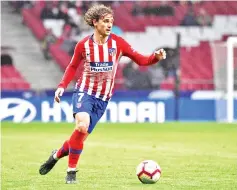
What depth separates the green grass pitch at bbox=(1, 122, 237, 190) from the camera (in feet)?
26.8

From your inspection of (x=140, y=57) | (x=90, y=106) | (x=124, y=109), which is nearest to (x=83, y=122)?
(x=90, y=106)

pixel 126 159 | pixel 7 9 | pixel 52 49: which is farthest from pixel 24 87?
pixel 126 159

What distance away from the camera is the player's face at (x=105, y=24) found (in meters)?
8.32

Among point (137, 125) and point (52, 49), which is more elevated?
point (52, 49)

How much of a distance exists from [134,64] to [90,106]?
59.5 ft

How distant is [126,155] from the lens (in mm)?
12172

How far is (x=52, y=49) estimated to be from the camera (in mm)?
27969

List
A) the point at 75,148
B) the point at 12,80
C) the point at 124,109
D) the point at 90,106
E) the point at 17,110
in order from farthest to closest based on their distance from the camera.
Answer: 1. the point at 12,80
2. the point at 124,109
3. the point at 17,110
4. the point at 90,106
5. the point at 75,148

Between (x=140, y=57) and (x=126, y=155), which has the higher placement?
(x=140, y=57)

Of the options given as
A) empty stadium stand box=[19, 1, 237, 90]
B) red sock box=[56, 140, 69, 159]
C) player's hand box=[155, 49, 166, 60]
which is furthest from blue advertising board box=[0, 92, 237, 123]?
player's hand box=[155, 49, 166, 60]

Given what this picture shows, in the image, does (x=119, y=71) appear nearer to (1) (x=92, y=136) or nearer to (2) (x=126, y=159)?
(1) (x=92, y=136)

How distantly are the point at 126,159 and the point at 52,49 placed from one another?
16966mm

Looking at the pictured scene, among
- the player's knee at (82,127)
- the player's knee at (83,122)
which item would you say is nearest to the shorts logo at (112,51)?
the player's knee at (83,122)

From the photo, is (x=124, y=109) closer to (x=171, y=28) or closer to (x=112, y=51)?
(x=171, y=28)
